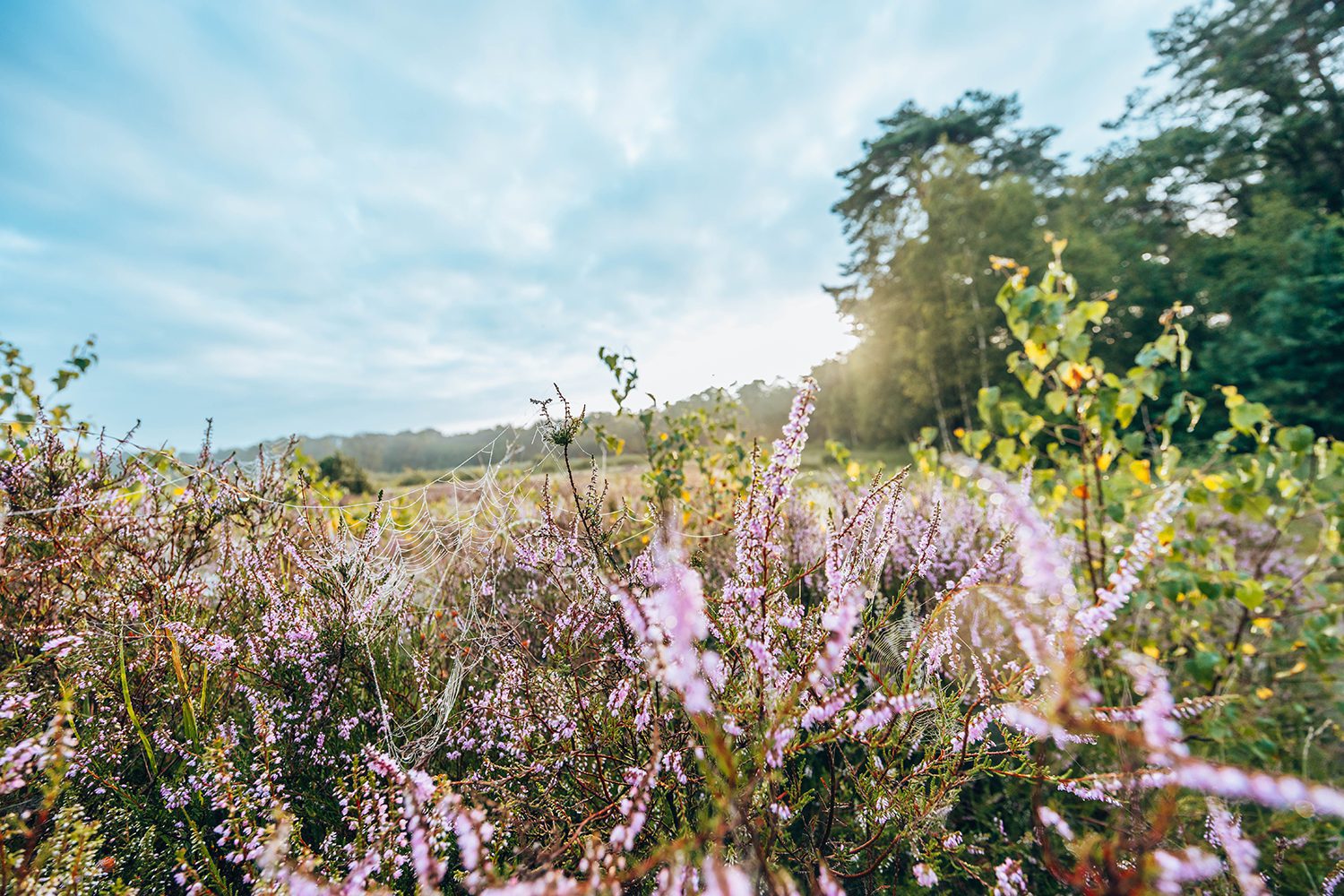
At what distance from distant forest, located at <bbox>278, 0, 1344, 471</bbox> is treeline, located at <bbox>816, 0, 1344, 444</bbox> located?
74 mm

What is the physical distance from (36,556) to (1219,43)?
34.3 meters

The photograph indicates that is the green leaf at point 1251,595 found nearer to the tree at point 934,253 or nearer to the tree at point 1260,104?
the tree at point 934,253

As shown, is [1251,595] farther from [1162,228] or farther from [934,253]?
[1162,228]

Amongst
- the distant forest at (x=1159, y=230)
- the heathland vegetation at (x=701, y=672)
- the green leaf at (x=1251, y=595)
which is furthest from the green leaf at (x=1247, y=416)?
the distant forest at (x=1159, y=230)

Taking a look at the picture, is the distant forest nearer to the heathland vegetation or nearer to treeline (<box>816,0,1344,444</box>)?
treeline (<box>816,0,1344,444</box>)

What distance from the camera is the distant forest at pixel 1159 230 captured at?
53.2 feet

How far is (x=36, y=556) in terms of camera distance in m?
2.69

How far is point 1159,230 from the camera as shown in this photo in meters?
23.3

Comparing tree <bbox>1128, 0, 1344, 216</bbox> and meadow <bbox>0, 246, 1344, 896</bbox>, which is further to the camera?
tree <bbox>1128, 0, 1344, 216</bbox>

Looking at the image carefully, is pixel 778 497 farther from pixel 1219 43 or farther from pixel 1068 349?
pixel 1219 43

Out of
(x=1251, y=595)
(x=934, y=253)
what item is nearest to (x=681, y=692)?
(x=1251, y=595)

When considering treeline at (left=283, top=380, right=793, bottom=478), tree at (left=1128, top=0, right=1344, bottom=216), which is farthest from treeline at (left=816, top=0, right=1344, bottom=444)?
treeline at (left=283, top=380, right=793, bottom=478)

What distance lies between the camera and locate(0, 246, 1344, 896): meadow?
1.15 meters

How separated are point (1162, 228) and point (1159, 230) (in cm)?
13
